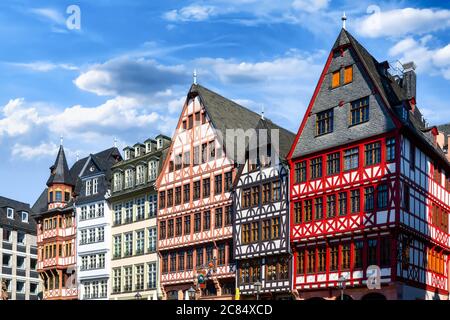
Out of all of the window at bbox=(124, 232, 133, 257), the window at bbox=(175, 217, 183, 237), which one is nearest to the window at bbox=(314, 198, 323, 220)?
the window at bbox=(175, 217, 183, 237)

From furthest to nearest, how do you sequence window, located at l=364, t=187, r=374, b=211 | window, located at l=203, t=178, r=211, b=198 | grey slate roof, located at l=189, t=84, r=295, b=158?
window, located at l=203, t=178, r=211, b=198 → grey slate roof, located at l=189, t=84, r=295, b=158 → window, located at l=364, t=187, r=374, b=211

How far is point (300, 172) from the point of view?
1797 inches

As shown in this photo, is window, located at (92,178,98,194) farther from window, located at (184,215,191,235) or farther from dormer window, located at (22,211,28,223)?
dormer window, located at (22,211,28,223)

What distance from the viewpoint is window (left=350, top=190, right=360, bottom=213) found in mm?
41688

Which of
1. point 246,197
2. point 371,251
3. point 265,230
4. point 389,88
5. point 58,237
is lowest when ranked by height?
point 371,251

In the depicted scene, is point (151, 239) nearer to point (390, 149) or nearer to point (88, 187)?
point (88, 187)

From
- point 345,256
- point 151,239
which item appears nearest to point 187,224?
point 151,239

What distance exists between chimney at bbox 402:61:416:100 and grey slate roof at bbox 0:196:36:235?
42.7 metres

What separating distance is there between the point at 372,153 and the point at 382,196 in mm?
2520

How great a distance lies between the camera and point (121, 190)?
60781 millimetres

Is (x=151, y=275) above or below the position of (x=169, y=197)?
below

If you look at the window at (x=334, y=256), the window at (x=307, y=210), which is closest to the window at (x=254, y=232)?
the window at (x=307, y=210)
